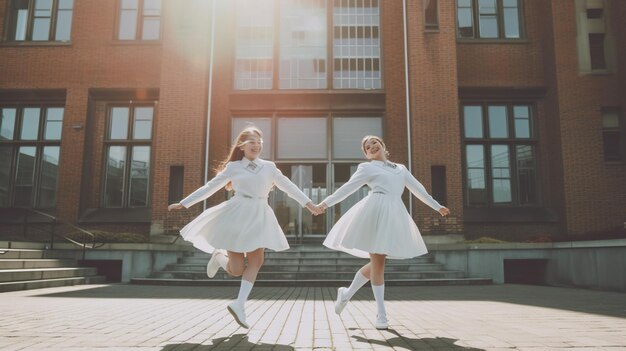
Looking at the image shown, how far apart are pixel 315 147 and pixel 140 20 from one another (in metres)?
7.63

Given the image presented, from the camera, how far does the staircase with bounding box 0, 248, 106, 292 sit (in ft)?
31.6

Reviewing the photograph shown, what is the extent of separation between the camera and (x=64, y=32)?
17.3 m

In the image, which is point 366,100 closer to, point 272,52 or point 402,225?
point 272,52

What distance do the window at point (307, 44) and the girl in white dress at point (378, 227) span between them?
1188 cm

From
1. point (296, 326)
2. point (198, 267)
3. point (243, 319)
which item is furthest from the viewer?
point (198, 267)

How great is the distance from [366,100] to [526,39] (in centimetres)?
584

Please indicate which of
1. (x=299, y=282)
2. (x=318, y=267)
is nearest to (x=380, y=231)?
(x=299, y=282)

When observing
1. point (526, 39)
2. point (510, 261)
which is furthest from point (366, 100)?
point (510, 261)

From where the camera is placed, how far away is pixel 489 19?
17.2m

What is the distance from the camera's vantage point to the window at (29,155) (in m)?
16.7

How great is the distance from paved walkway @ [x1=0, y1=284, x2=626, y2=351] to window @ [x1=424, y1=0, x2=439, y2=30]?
9569 mm

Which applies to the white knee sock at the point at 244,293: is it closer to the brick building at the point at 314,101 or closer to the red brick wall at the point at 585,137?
the brick building at the point at 314,101

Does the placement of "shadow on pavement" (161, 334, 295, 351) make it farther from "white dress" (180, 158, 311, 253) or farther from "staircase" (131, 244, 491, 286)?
"staircase" (131, 244, 491, 286)

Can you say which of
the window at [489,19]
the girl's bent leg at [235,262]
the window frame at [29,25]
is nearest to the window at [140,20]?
the window frame at [29,25]
